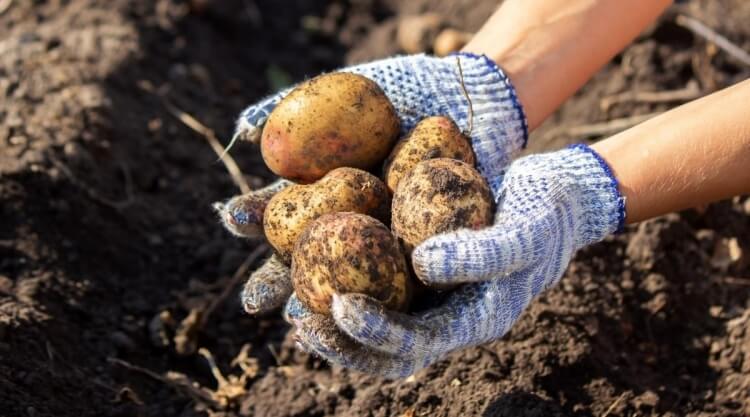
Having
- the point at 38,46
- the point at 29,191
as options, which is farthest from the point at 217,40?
the point at 29,191

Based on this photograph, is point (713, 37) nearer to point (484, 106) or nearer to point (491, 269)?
point (484, 106)

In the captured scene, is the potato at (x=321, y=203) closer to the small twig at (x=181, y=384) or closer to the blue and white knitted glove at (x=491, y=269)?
the blue and white knitted glove at (x=491, y=269)

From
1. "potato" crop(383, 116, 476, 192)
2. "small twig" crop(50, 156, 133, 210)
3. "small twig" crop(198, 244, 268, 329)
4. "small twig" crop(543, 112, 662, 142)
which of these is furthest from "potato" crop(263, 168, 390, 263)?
"small twig" crop(543, 112, 662, 142)

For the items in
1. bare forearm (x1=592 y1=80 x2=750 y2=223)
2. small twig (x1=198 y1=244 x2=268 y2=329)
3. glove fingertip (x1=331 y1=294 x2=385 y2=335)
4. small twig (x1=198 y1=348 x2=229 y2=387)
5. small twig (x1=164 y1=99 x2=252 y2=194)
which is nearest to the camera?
glove fingertip (x1=331 y1=294 x2=385 y2=335)

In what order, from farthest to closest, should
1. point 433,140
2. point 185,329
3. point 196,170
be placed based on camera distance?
point 196,170 < point 185,329 < point 433,140

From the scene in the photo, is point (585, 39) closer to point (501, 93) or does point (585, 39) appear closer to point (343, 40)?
point (501, 93)

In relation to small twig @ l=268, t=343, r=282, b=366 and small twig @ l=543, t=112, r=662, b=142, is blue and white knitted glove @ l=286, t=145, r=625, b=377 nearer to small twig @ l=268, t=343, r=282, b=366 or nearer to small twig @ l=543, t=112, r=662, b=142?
small twig @ l=268, t=343, r=282, b=366
